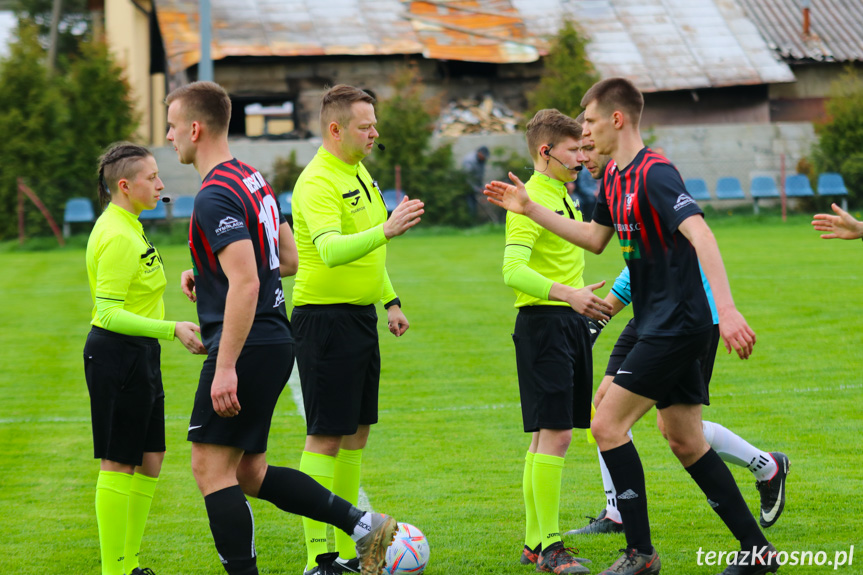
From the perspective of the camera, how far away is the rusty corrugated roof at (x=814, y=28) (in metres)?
31.7

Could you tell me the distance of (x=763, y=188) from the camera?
2770 cm

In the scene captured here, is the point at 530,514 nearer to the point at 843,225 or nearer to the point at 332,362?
the point at 332,362

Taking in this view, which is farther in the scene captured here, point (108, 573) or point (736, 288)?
point (736, 288)

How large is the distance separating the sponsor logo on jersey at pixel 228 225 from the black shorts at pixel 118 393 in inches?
42.7

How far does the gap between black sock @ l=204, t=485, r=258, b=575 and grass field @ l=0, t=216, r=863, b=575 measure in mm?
998

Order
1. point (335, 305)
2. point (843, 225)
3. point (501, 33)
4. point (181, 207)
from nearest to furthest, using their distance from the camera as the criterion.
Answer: point (843, 225) → point (335, 305) → point (181, 207) → point (501, 33)

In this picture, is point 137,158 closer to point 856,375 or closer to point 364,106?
point 364,106

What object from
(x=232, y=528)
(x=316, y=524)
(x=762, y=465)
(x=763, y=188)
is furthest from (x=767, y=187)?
(x=232, y=528)

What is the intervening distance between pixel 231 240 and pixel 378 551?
1540mm

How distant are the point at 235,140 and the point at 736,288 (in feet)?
56.6

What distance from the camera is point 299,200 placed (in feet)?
16.6

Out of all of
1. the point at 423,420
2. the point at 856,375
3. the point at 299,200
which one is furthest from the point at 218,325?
the point at 856,375

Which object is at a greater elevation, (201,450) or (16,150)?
(16,150)

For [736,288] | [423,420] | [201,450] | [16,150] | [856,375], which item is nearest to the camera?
[201,450]
